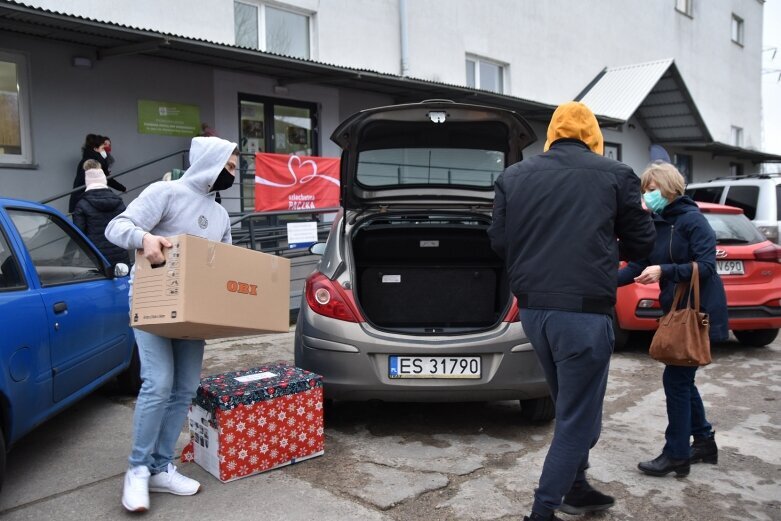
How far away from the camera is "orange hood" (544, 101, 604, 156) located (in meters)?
2.91

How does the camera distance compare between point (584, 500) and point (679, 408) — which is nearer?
point (584, 500)

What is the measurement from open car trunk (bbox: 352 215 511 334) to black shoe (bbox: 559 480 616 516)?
5.32ft

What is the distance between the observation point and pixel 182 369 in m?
3.40

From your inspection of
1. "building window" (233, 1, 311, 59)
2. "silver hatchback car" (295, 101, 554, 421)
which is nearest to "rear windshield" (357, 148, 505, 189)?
"silver hatchback car" (295, 101, 554, 421)

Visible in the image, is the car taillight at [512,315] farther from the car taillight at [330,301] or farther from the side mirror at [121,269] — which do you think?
the side mirror at [121,269]

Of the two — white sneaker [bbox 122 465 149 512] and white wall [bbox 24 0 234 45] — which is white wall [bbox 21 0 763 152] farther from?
white sneaker [bbox 122 465 149 512]

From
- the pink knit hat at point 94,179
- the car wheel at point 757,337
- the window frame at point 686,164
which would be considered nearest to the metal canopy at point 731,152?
the window frame at point 686,164

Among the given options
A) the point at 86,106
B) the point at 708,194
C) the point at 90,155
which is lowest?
the point at 708,194

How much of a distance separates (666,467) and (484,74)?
1321cm

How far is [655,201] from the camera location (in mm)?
3684

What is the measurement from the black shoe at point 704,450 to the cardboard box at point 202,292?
7.97 ft

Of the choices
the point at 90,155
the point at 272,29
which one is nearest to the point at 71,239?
the point at 90,155

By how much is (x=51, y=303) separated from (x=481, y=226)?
2.84 m

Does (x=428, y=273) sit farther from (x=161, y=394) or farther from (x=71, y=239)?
(x=71, y=239)
